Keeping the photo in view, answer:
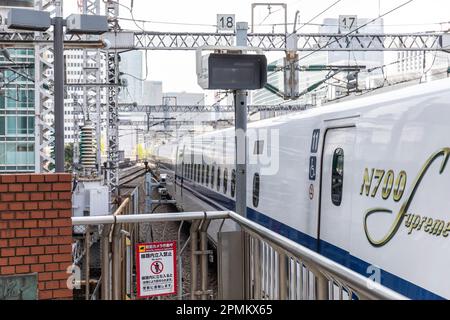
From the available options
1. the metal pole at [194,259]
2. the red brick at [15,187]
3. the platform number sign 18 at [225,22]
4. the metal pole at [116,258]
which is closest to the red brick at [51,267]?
the red brick at [15,187]

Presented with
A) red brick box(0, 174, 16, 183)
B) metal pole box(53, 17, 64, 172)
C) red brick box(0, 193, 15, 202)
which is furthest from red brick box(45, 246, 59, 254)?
metal pole box(53, 17, 64, 172)

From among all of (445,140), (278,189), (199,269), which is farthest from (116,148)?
(445,140)

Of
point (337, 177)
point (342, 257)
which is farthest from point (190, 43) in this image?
point (342, 257)

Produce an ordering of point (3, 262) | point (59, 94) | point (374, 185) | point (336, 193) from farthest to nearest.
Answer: point (59, 94) → point (336, 193) → point (374, 185) → point (3, 262)

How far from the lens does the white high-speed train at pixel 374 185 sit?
3.94 m

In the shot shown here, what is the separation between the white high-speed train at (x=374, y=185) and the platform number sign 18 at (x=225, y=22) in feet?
47.0

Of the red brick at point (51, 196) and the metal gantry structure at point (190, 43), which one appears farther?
the metal gantry structure at point (190, 43)

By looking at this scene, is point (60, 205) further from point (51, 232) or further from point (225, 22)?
point (225, 22)

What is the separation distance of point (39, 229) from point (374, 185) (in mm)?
2728

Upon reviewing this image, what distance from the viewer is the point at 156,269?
469cm

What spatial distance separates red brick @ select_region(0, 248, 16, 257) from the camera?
153 inches

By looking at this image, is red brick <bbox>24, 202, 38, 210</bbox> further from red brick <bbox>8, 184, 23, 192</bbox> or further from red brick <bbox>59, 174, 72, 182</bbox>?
red brick <bbox>59, 174, 72, 182</bbox>

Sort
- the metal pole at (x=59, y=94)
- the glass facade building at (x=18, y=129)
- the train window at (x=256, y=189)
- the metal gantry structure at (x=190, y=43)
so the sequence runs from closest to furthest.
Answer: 1. the metal pole at (x=59, y=94)
2. the train window at (x=256, y=189)
3. the metal gantry structure at (x=190, y=43)
4. the glass facade building at (x=18, y=129)

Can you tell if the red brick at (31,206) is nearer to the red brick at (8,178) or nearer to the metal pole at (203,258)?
the red brick at (8,178)
